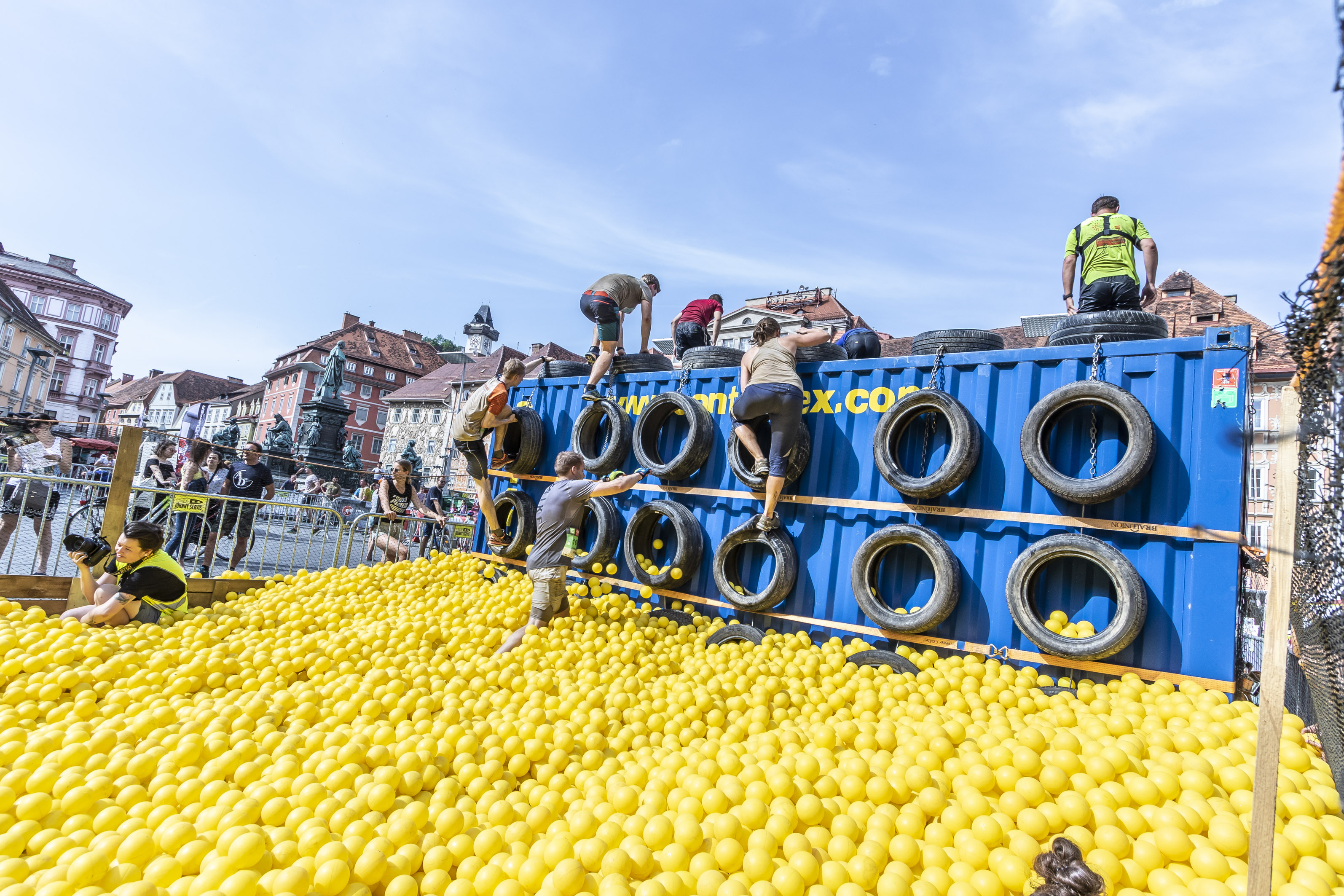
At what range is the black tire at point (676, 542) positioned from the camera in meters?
6.43

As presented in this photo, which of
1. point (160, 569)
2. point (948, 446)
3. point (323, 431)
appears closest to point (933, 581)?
point (948, 446)

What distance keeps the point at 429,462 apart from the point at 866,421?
50.5 m

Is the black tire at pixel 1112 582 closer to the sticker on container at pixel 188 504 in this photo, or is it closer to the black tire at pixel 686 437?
the black tire at pixel 686 437

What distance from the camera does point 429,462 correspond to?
2032 inches

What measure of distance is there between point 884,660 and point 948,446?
1867 mm

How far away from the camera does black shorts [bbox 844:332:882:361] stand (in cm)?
639

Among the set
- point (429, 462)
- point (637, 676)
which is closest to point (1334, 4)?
point (637, 676)

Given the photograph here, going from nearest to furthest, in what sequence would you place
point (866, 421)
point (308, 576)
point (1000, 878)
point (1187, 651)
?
1. point (1000, 878)
2. point (1187, 651)
3. point (866, 421)
4. point (308, 576)

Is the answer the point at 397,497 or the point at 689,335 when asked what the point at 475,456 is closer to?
the point at 397,497

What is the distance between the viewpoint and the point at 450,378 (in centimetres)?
5584

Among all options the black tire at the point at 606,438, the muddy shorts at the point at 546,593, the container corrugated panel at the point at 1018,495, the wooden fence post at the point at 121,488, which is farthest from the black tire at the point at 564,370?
the wooden fence post at the point at 121,488

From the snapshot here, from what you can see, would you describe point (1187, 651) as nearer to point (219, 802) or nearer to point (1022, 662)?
point (1022, 662)

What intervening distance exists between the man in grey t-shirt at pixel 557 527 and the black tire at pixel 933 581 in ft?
6.80

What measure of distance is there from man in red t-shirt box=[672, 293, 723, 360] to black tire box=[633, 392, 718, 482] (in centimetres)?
154
